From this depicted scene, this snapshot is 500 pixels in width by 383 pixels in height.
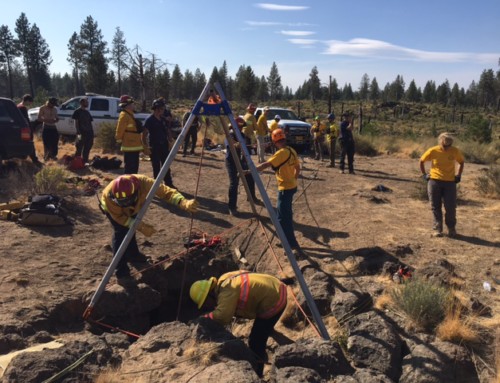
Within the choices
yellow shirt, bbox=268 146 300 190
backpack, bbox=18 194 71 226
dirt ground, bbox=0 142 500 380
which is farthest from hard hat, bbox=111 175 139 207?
backpack, bbox=18 194 71 226

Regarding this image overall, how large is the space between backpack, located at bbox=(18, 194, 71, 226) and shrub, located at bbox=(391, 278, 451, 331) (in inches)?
210

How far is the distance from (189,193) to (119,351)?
5765 millimetres

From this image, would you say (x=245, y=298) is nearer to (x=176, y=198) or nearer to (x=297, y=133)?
(x=176, y=198)

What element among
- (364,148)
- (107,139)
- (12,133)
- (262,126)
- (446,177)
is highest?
(262,126)

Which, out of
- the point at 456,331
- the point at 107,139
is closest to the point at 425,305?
the point at 456,331

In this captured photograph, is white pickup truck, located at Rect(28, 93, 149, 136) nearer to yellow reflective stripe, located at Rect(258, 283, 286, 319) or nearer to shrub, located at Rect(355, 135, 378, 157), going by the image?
shrub, located at Rect(355, 135, 378, 157)

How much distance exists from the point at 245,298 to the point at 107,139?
1238cm

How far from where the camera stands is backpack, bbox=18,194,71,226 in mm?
6984

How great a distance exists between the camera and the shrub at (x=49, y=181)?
830 centimetres

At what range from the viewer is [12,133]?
9.86m

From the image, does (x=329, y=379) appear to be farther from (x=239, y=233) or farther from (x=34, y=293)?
(x=239, y=233)

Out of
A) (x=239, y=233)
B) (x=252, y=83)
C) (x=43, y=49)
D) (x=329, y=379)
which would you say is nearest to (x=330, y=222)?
(x=239, y=233)

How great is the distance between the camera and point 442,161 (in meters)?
6.99

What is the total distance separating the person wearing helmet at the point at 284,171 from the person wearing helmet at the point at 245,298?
7.20ft
